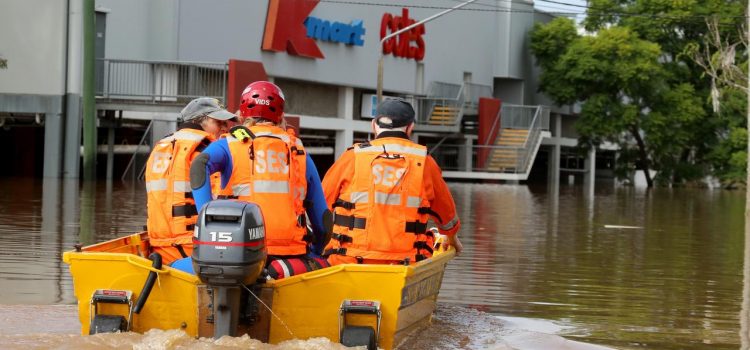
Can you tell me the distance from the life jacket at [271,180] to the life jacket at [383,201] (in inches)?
26.3

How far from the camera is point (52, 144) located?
38906mm

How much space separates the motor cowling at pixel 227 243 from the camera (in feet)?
26.0

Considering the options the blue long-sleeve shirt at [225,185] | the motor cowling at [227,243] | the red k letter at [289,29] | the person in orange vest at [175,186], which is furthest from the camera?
the red k letter at [289,29]

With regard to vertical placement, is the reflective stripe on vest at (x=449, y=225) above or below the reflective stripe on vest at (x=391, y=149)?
below

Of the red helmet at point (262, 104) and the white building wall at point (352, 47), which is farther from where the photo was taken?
the white building wall at point (352, 47)

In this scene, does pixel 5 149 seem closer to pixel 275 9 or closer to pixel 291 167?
pixel 275 9

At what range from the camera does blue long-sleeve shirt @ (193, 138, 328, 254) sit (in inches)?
338

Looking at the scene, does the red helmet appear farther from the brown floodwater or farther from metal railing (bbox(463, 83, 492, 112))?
metal railing (bbox(463, 83, 492, 112))

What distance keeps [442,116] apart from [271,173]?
2050 inches

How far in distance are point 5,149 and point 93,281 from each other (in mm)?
36681

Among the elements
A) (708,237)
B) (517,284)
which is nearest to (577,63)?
(708,237)

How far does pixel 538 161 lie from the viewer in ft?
255

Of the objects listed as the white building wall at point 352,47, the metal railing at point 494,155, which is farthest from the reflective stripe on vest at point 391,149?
the metal railing at point 494,155

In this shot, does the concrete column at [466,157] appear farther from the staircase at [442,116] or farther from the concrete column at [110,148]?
the concrete column at [110,148]
